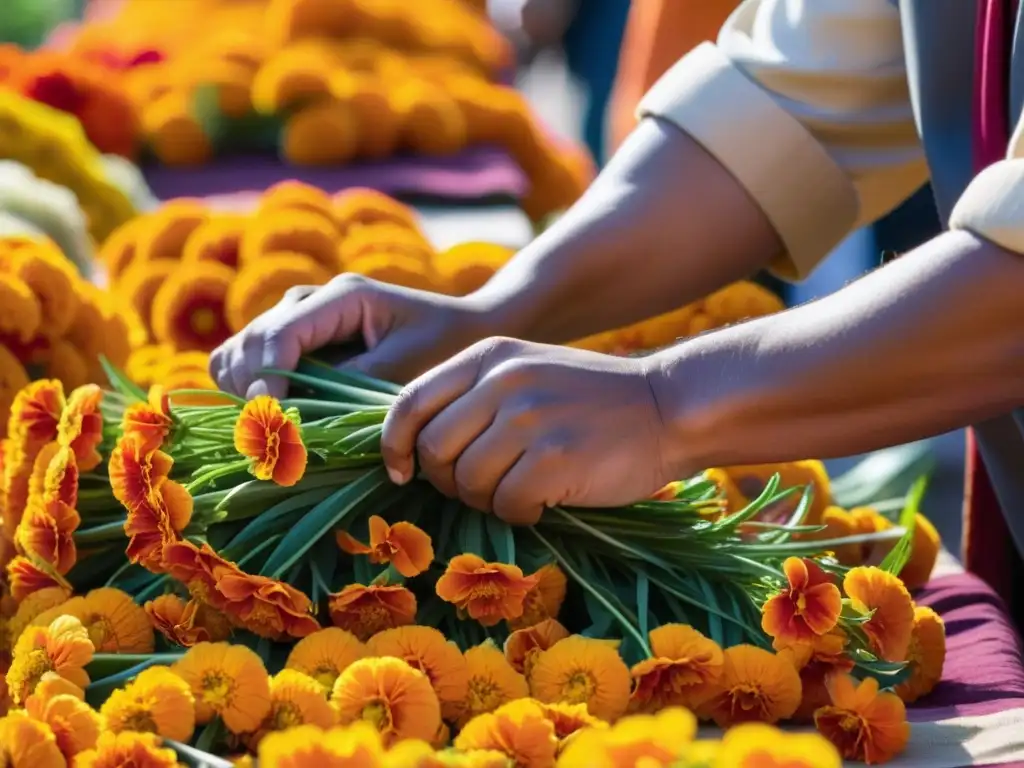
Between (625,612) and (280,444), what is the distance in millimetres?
→ 282

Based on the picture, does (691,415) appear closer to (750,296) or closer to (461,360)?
(461,360)

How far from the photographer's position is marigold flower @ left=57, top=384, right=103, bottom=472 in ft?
4.04

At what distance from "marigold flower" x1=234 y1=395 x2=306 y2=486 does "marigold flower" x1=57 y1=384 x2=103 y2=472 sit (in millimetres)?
172

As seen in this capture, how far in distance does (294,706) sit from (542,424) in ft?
0.84

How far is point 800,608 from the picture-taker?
1.08 metres

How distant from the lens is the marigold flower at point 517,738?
0.89m

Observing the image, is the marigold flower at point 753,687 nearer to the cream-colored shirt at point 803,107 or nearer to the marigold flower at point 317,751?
the marigold flower at point 317,751

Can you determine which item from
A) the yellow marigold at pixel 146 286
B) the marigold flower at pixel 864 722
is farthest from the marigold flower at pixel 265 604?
the yellow marigold at pixel 146 286

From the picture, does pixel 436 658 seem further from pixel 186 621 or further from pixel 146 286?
pixel 146 286

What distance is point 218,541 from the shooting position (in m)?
1.19

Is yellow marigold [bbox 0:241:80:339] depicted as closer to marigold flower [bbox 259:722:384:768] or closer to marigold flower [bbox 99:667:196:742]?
marigold flower [bbox 99:667:196:742]

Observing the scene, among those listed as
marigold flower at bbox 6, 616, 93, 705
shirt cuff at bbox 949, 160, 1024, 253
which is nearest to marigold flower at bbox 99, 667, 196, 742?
marigold flower at bbox 6, 616, 93, 705

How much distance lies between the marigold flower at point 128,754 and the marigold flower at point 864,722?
17.6 inches

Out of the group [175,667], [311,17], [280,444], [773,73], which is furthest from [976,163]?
[311,17]
